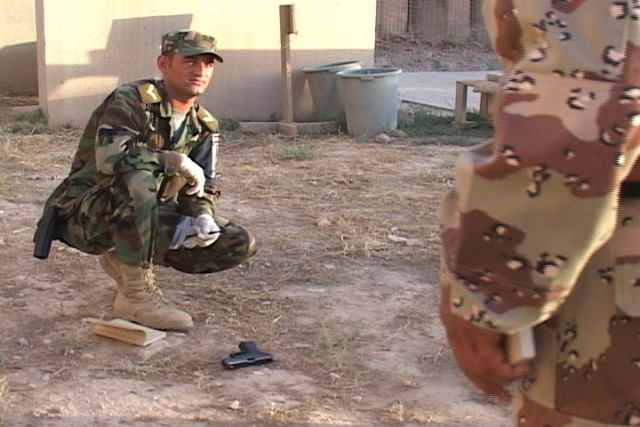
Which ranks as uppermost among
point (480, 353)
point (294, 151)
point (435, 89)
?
point (480, 353)

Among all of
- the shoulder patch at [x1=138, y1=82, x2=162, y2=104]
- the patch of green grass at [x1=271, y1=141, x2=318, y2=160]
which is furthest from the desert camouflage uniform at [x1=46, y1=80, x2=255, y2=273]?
the patch of green grass at [x1=271, y1=141, x2=318, y2=160]

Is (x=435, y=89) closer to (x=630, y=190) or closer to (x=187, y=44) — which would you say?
(x=187, y=44)

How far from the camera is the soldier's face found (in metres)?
4.25

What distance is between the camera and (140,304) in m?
4.38

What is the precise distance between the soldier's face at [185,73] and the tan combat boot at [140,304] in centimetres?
74

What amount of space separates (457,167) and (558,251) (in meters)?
0.19

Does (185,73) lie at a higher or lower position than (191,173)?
higher

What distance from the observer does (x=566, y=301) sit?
5.14 feet

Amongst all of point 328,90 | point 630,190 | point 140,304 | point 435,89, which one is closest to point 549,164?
point 630,190

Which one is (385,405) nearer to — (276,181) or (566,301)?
(566,301)

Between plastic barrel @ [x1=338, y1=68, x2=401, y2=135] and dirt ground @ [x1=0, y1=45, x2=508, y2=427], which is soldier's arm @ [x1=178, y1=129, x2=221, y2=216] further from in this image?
plastic barrel @ [x1=338, y1=68, x2=401, y2=135]

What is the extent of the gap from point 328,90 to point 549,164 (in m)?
8.71

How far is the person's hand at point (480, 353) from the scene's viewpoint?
154cm

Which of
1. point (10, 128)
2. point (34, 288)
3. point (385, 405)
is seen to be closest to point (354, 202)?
point (34, 288)
